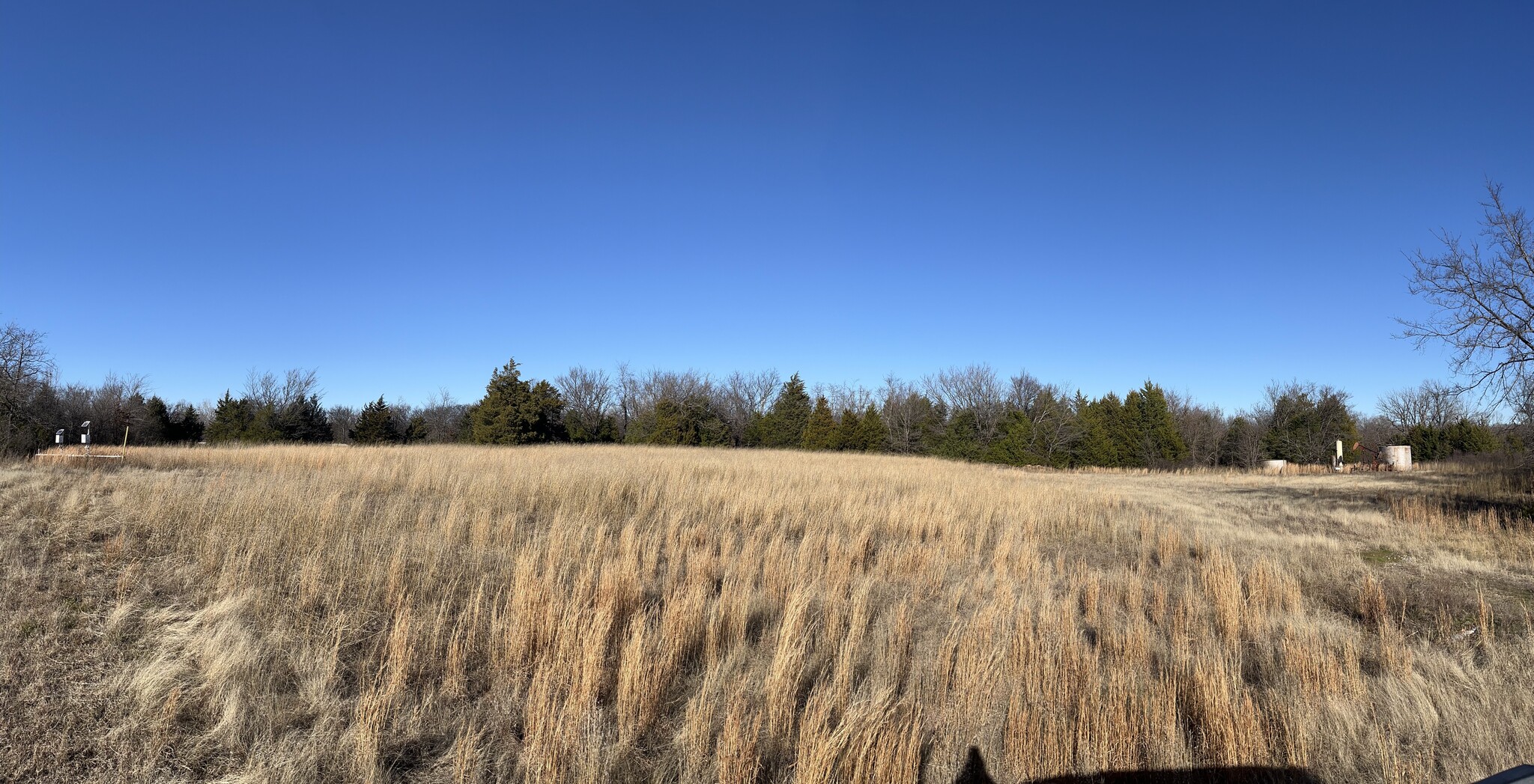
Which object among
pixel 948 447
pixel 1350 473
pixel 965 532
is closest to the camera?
pixel 965 532

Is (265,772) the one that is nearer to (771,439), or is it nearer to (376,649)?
(376,649)

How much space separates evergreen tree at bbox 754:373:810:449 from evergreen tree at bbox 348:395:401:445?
24.5 m

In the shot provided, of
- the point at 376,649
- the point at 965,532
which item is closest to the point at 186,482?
the point at 376,649

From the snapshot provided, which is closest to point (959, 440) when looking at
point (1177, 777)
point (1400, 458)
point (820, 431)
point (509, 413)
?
A: point (820, 431)

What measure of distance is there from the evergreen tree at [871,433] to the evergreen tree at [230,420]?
36.1 meters

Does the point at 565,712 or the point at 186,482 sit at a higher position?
the point at 186,482

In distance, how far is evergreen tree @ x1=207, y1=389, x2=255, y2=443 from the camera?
33.1 metres

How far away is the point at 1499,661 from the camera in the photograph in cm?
457

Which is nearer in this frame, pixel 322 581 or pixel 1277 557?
pixel 322 581

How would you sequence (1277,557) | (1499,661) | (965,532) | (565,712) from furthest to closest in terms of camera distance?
→ 1. (965,532)
2. (1277,557)
3. (1499,661)
4. (565,712)

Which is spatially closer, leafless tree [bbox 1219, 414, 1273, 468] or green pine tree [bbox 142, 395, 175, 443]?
green pine tree [bbox 142, 395, 175, 443]

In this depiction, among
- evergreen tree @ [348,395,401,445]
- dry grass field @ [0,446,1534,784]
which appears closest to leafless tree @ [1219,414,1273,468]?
dry grass field @ [0,446,1534,784]

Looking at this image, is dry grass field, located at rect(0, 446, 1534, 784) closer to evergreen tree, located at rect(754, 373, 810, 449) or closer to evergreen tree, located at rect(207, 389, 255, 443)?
evergreen tree, located at rect(207, 389, 255, 443)

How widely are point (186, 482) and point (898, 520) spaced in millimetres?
9995
